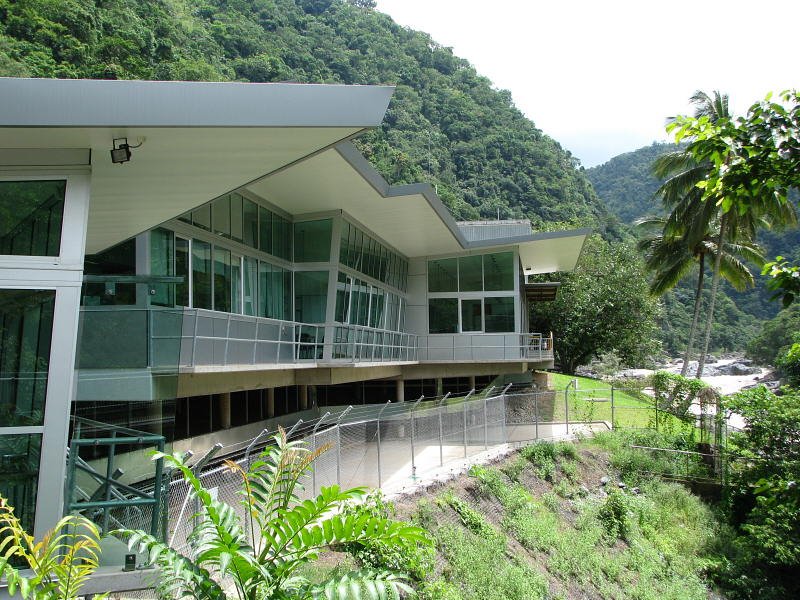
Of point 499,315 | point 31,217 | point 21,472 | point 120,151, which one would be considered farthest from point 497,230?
point 21,472

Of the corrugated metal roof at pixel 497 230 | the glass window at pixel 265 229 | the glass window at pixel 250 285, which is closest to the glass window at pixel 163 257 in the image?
the glass window at pixel 250 285

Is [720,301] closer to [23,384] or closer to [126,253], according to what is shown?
[126,253]

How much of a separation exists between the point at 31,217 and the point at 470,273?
79.6 ft

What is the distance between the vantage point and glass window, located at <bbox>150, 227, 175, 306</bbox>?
13.5 meters

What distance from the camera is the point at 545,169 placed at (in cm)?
8562

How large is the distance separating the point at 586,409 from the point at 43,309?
21579 millimetres

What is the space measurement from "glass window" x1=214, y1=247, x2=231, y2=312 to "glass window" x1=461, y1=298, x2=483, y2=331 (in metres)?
14.6

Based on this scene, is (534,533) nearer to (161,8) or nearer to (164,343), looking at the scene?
(164,343)

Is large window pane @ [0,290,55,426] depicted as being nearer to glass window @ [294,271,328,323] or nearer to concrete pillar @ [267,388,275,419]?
glass window @ [294,271,328,323]

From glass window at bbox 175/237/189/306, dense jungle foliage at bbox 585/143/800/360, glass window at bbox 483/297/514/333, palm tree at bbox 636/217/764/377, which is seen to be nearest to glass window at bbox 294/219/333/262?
glass window at bbox 175/237/189/306

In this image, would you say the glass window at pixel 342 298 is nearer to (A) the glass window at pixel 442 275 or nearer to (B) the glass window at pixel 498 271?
(A) the glass window at pixel 442 275

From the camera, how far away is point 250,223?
1795 cm

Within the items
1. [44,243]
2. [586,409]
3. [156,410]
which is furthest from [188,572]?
[586,409]

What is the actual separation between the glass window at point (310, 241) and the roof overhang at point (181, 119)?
41.8 feet
